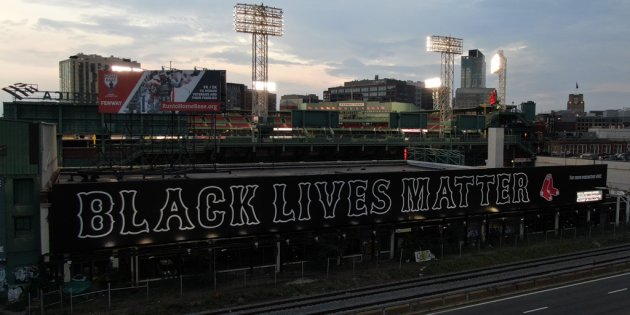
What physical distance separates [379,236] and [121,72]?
69.3 ft

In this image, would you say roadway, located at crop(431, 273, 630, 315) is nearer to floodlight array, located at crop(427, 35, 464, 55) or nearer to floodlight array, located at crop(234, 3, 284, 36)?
floodlight array, located at crop(234, 3, 284, 36)

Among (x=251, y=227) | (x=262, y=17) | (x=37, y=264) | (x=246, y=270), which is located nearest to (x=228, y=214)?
(x=251, y=227)

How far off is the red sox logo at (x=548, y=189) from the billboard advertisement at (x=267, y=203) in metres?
0.10

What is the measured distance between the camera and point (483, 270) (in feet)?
112

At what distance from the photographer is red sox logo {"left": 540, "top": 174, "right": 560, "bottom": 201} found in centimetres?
4450

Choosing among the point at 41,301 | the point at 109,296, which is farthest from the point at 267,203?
the point at 41,301

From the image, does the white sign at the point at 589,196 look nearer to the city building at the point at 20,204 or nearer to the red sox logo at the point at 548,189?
the red sox logo at the point at 548,189

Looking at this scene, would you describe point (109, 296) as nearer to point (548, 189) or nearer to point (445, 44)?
point (548, 189)

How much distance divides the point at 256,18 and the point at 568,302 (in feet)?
205

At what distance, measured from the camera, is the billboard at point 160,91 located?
33.8 meters

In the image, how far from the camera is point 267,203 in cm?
3259

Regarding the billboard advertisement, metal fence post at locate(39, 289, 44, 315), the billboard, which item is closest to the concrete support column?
the billboard advertisement

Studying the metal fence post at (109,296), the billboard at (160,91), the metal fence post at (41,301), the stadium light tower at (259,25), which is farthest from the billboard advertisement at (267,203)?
the stadium light tower at (259,25)

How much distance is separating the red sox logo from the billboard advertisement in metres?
0.10
